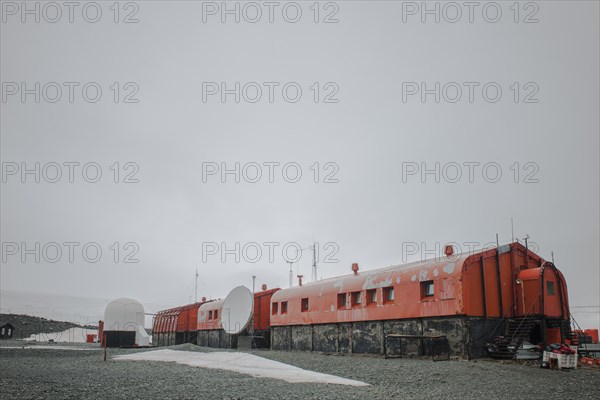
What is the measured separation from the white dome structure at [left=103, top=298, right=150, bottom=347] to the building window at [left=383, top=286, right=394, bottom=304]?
30.6 meters

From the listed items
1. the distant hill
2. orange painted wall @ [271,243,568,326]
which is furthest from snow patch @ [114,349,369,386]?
the distant hill

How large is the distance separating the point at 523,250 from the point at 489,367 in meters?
9.85

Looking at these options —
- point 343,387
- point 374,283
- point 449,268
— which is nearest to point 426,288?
point 449,268

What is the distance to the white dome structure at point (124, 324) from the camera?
49219mm

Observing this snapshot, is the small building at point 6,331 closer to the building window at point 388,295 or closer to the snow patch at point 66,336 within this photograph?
the snow patch at point 66,336

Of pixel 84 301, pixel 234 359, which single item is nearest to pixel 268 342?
pixel 234 359

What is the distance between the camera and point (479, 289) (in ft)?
79.7

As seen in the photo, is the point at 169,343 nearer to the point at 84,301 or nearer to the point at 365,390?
the point at 365,390

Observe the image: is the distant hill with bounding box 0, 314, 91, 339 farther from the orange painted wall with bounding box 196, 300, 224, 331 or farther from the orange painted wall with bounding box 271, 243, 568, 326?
the orange painted wall with bounding box 271, 243, 568, 326

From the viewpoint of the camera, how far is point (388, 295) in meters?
28.2

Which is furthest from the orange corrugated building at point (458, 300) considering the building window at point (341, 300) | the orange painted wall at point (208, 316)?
the orange painted wall at point (208, 316)

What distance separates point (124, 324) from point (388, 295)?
33378 mm

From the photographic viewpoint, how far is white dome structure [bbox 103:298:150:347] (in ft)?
161

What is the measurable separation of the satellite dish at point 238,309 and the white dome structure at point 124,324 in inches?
551
